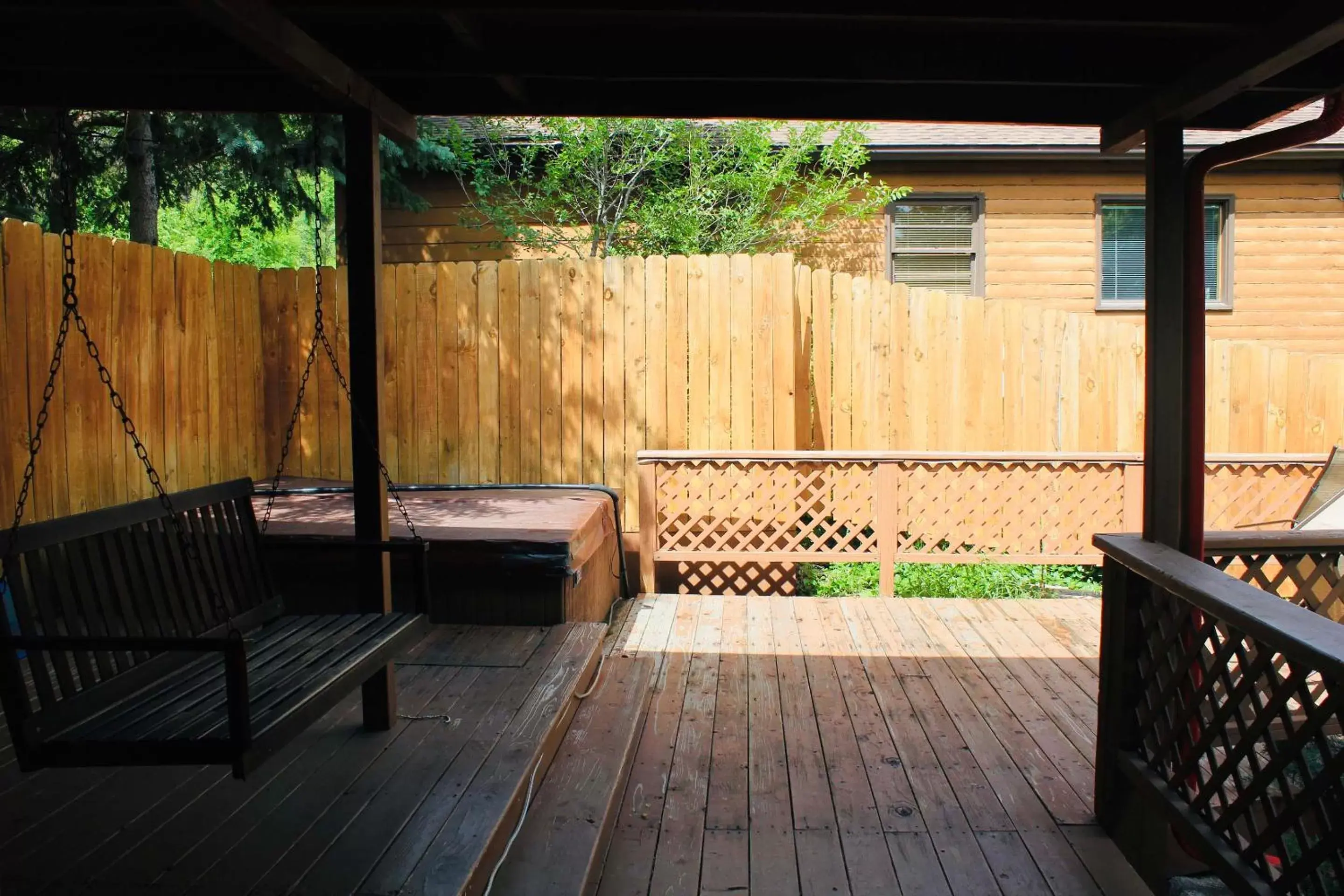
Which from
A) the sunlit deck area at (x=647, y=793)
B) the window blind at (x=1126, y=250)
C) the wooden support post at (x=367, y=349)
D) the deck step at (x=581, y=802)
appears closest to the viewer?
the sunlit deck area at (x=647, y=793)

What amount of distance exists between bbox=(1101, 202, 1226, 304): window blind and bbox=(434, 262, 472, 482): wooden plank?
19.8ft

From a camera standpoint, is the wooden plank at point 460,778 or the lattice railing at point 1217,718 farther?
the wooden plank at point 460,778

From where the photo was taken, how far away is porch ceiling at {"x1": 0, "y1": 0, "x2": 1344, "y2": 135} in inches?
101

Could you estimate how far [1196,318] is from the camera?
296cm

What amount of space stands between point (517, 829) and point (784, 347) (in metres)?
4.03

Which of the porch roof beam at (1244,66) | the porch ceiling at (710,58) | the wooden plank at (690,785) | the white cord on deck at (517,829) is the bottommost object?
the wooden plank at (690,785)

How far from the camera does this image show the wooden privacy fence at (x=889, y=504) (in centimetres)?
618

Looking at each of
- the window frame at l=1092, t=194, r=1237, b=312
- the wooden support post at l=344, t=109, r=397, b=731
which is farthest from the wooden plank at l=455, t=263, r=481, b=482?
the window frame at l=1092, t=194, r=1237, b=312

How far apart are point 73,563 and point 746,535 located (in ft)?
14.4

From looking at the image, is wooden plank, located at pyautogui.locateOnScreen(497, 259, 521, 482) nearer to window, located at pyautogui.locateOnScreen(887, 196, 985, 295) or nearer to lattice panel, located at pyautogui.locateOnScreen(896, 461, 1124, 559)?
lattice panel, located at pyautogui.locateOnScreen(896, 461, 1124, 559)

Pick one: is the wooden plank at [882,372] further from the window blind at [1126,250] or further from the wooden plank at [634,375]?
the window blind at [1126,250]

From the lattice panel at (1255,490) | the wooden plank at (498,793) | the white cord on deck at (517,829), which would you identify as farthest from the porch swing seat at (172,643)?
the lattice panel at (1255,490)

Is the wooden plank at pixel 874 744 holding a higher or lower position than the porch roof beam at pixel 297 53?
lower

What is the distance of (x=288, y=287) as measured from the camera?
254 inches
